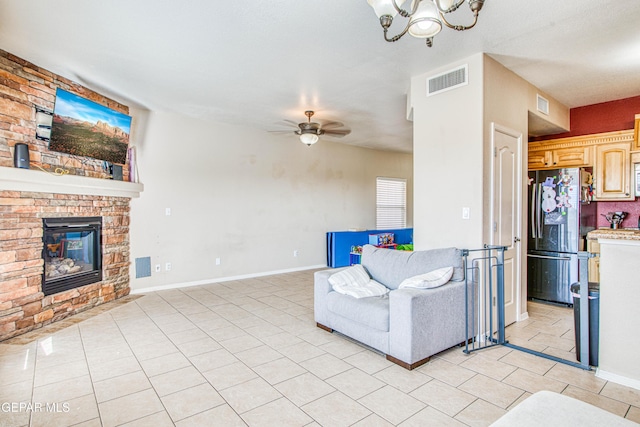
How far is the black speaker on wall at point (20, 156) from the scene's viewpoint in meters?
3.39

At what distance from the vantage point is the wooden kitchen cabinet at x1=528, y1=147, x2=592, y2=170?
4.73 m

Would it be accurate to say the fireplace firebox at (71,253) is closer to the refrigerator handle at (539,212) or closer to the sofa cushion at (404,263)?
the sofa cushion at (404,263)

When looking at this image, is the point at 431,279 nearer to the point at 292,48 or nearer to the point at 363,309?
the point at 363,309

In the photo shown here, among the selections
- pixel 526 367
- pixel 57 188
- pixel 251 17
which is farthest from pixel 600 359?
pixel 57 188

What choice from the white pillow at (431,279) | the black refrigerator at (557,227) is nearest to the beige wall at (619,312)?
the white pillow at (431,279)

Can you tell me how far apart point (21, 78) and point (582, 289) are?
5.49 m

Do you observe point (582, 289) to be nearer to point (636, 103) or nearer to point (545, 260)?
point (545, 260)

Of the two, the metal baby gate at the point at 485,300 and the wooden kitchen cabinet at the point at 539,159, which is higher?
the wooden kitchen cabinet at the point at 539,159

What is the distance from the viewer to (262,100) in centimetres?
473

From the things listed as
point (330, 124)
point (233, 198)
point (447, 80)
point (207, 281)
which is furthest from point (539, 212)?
point (207, 281)

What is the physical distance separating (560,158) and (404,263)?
10.7 ft

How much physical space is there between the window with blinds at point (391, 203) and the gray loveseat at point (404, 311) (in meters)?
5.06

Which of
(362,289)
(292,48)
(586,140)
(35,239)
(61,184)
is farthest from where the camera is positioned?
(586,140)

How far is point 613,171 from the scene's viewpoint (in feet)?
14.8
